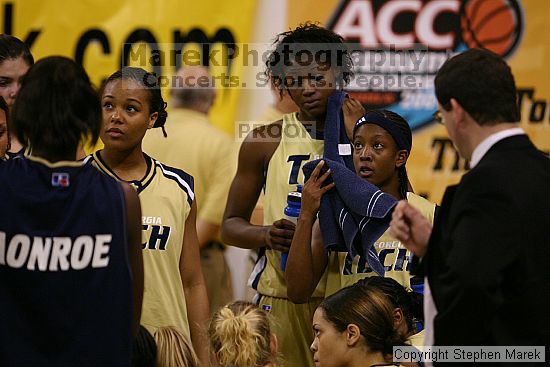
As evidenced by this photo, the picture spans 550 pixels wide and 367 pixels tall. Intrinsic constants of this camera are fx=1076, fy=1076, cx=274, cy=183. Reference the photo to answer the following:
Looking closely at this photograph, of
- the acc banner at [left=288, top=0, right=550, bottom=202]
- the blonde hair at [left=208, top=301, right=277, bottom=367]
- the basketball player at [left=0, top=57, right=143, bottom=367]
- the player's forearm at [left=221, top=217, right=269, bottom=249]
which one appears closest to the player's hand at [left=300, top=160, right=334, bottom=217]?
the player's forearm at [left=221, top=217, right=269, bottom=249]

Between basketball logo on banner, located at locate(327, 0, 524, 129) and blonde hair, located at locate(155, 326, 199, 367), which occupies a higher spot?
basketball logo on banner, located at locate(327, 0, 524, 129)

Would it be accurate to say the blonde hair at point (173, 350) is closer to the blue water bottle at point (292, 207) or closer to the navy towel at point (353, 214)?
the navy towel at point (353, 214)

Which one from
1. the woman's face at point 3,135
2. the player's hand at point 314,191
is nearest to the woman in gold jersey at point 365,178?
the player's hand at point 314,191

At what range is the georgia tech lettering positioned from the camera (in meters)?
2.81

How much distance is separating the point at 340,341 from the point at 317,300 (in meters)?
0.71

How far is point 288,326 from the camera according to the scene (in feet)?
15.1

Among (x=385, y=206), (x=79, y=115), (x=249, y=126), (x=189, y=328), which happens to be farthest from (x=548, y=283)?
(x=249, y=126)

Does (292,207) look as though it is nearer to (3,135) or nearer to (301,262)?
(301,262)

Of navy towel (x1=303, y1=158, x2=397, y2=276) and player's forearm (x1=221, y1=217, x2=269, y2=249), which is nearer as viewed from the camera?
navy towel (x1=303, y1=158, x2=397, y2=276)

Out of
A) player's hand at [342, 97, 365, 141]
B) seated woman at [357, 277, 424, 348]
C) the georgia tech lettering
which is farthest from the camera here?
player's hand at [342, 97, 365, 141]

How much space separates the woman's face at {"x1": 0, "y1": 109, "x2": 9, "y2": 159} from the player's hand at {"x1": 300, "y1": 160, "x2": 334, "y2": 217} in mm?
1153

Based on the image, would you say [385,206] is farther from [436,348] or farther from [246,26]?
[246,26]

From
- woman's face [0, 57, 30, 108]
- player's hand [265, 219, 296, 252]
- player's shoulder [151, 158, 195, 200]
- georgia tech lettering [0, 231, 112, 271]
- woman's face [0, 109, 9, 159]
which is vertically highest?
woman's face [0, 57, 30, 108]

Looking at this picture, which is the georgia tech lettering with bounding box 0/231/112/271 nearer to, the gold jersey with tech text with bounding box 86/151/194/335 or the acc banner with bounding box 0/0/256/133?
the gold jersey with tech text with bounding box 86/151/194/335
